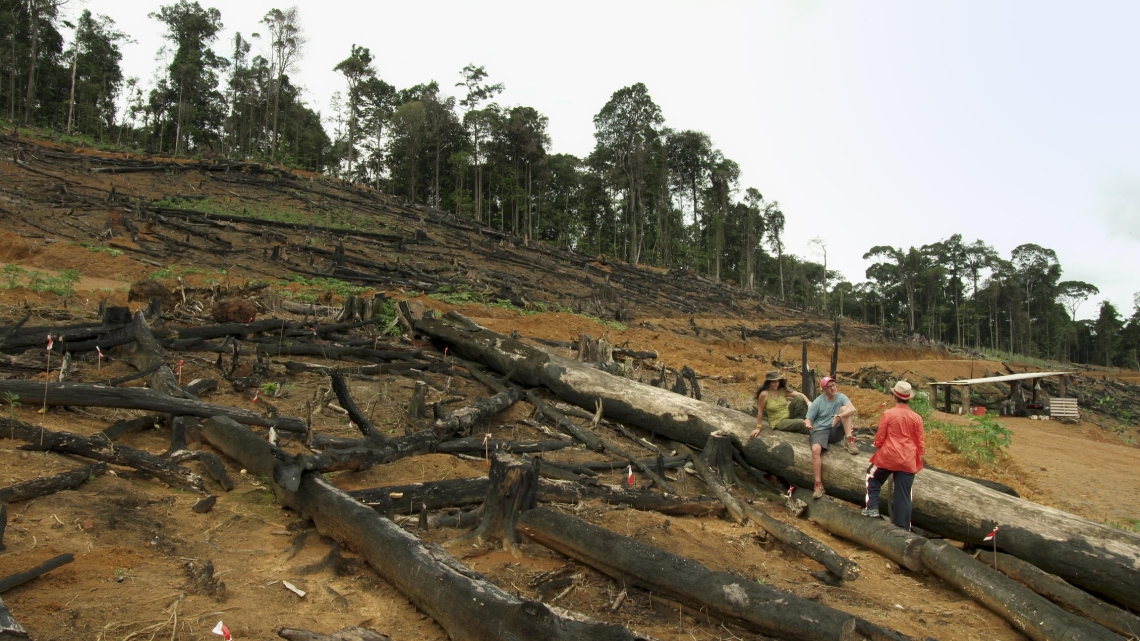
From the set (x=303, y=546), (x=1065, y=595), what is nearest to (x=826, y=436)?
(x=1065, y=595)

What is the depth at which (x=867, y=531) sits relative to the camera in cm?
570

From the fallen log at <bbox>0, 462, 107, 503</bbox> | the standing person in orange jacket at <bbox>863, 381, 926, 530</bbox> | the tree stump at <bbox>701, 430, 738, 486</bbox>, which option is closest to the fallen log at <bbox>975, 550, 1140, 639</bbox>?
the standing person in orange jacket at <bbox>863, 381, 926, 530</bbox>

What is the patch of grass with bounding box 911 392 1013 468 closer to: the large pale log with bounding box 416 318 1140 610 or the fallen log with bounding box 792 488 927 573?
the large pale log with bounding box 416 318 1140 610

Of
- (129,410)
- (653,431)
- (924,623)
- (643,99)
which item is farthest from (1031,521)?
(643,99)

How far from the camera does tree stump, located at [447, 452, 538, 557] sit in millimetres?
4441

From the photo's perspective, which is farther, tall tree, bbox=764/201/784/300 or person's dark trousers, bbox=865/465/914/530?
tall tree, bbox=764/201/784/300

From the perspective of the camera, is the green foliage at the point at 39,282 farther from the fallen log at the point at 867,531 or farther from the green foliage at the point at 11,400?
Result: the fallen log at the point at 867,531

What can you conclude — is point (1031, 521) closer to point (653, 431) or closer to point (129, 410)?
point (653, 431)

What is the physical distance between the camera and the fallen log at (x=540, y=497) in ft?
15.9

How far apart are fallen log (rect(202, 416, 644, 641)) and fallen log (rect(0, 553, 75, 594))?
1372 mm

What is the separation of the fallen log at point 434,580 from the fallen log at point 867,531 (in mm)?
3649

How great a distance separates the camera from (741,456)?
752cm

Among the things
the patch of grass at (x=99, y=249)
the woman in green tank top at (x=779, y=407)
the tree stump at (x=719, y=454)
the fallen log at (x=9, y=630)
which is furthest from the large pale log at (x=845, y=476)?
the patch of grass at (x=99, y=249)

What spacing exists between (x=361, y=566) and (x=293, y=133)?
5340cm
